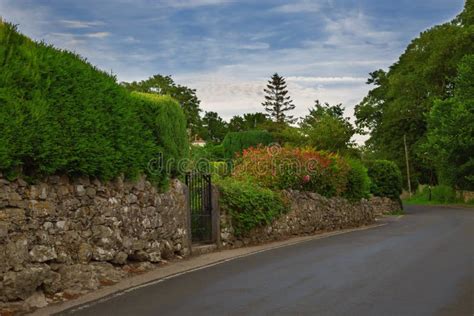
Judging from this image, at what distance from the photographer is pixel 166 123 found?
483 inches

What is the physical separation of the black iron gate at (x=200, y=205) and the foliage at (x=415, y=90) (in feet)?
125

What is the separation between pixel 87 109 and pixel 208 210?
21.2ft

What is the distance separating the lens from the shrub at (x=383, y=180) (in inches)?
1601

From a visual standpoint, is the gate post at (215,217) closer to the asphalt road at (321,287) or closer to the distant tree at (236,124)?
the asphalt road at (321,287)

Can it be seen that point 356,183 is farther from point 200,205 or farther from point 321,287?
point 321,287

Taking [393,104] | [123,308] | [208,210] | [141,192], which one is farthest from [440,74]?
[123,308]

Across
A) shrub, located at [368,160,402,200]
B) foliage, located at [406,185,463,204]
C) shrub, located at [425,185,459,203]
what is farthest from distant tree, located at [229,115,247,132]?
shrub, located at [368,160,402,200]

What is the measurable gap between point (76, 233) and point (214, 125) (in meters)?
84.6

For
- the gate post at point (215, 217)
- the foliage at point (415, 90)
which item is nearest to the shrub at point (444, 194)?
the foliage at point (415, 90)

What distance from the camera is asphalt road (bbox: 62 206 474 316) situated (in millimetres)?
7281

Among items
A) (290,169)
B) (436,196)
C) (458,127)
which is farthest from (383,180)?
(290,169)

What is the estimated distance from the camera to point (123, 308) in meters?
7.48

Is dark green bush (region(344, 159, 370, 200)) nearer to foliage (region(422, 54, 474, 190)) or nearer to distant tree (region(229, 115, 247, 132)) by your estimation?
foliage (region(422, 54, 474, 190))

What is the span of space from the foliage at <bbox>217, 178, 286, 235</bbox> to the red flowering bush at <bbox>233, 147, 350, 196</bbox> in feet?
8.79
